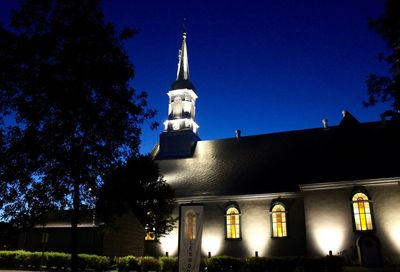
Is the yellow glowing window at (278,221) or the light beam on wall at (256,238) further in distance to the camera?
the light beam on wall at (256,238)

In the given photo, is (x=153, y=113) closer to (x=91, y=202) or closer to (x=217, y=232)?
(x=91, y=202)

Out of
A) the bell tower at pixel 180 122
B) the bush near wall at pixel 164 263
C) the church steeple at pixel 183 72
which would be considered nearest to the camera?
the bush near wall at pixel 164 263

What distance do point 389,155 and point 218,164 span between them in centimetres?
1532

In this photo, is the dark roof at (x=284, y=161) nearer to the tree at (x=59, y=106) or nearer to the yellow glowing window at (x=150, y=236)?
the yellow glowing window at (x=150, y=236)

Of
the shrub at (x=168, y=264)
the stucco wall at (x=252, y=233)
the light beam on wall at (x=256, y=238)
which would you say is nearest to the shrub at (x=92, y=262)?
the shrub at (x=168, y=264)

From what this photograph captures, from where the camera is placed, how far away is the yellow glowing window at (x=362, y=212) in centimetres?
2552

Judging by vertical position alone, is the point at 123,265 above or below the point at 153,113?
below

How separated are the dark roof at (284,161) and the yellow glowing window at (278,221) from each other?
1.51m

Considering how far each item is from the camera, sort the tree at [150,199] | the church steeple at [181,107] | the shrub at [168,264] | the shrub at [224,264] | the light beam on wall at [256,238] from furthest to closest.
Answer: the church steeple at [181,107] < the tree at [150,199] < the light beam on wall at [256,238] < the shrub at [168,264] < the shrub at [224,264]

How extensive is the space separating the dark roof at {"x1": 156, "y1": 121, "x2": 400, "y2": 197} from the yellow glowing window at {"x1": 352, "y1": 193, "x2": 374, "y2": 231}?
1.51 metres

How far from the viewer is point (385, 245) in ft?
80.0

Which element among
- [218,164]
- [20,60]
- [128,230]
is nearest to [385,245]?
[218,164]

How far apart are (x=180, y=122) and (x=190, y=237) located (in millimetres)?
26126

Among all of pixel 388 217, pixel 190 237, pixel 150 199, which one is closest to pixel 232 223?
pixel 150 199
